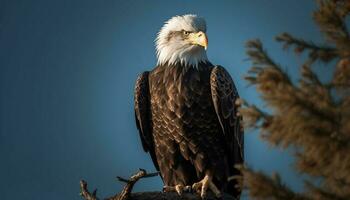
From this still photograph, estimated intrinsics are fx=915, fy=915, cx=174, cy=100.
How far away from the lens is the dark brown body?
8.67 metres

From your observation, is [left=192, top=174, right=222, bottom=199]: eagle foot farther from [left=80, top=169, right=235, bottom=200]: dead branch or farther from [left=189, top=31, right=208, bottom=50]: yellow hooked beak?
[left=189, top=31, right=208, bottom=50]: yellow hooked beak

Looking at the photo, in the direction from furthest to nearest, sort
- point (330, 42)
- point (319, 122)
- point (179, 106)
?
point (179, 106) → point (330, 42) → point (319, 122)

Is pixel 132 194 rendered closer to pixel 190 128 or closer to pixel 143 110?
pixel 190 128

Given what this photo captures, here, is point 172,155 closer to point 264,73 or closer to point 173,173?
point 173,173

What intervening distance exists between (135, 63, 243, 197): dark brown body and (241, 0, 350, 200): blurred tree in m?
3.87

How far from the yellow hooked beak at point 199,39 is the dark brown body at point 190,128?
291mm

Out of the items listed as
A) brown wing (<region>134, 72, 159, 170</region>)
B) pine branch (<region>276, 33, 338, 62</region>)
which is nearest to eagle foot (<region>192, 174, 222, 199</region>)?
brown wing (<region>134, 72, 159, 170</region>)

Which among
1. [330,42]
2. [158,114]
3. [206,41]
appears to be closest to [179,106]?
[158,114]

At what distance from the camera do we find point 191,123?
8.65 metres

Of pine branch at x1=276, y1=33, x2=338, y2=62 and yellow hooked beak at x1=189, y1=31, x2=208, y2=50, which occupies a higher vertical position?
pine branch at x1=276, y1=33, x2=338, y2=62

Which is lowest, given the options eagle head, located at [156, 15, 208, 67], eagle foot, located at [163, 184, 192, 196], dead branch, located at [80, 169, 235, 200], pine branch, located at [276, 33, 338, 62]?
eagle foot, located at [163, 184, 192, 196]

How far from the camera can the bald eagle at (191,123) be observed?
28.5ft

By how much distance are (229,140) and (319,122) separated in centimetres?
443

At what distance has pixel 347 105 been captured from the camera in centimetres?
443
